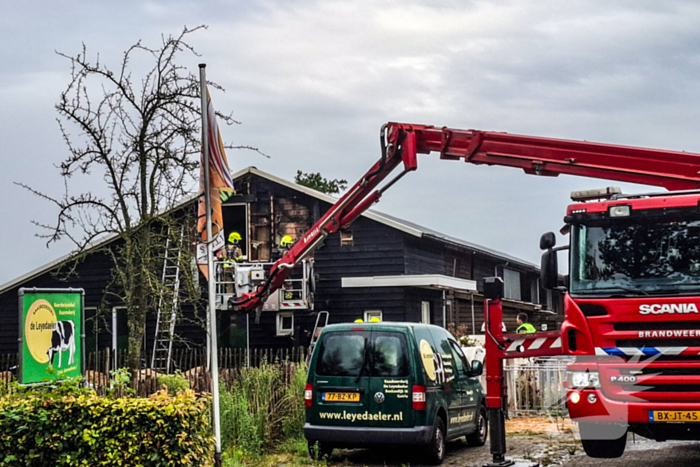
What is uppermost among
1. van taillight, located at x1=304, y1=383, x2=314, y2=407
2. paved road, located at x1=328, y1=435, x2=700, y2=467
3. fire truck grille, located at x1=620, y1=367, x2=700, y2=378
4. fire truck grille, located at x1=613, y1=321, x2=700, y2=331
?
fire truck grille, located at x1=613, y1=321, x2=700, y2=331

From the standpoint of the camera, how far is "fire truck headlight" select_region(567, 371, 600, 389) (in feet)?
32.2

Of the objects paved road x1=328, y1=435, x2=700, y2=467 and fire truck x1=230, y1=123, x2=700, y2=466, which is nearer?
fire truck x1=230, y1=123, x2=700, y2=466

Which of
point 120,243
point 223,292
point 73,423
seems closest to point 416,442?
point 73,423

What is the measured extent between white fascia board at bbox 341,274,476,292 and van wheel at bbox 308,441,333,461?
1113 centimetres

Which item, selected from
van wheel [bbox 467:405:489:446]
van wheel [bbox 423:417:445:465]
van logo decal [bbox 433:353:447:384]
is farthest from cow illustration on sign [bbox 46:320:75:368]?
van wheel [bbox 467:405:489:446]

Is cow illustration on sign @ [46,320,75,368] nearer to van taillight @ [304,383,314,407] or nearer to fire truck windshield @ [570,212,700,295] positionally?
van taillight @ [304,383,314,407]

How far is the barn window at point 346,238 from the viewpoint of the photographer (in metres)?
26.7

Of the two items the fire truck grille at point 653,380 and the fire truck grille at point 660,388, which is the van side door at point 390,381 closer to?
the fire truck grille at point 653,380

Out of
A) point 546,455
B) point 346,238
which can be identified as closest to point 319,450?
point 546,455

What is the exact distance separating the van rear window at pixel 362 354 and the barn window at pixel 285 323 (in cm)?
1390

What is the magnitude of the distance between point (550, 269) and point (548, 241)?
1.12ft

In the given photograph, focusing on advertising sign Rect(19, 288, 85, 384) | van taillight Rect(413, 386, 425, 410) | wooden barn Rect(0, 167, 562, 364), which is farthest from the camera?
wooden barn Rect(0, 167, 562, 364)

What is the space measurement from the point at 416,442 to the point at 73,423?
4596 millimetres

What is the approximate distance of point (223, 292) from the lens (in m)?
23.9
